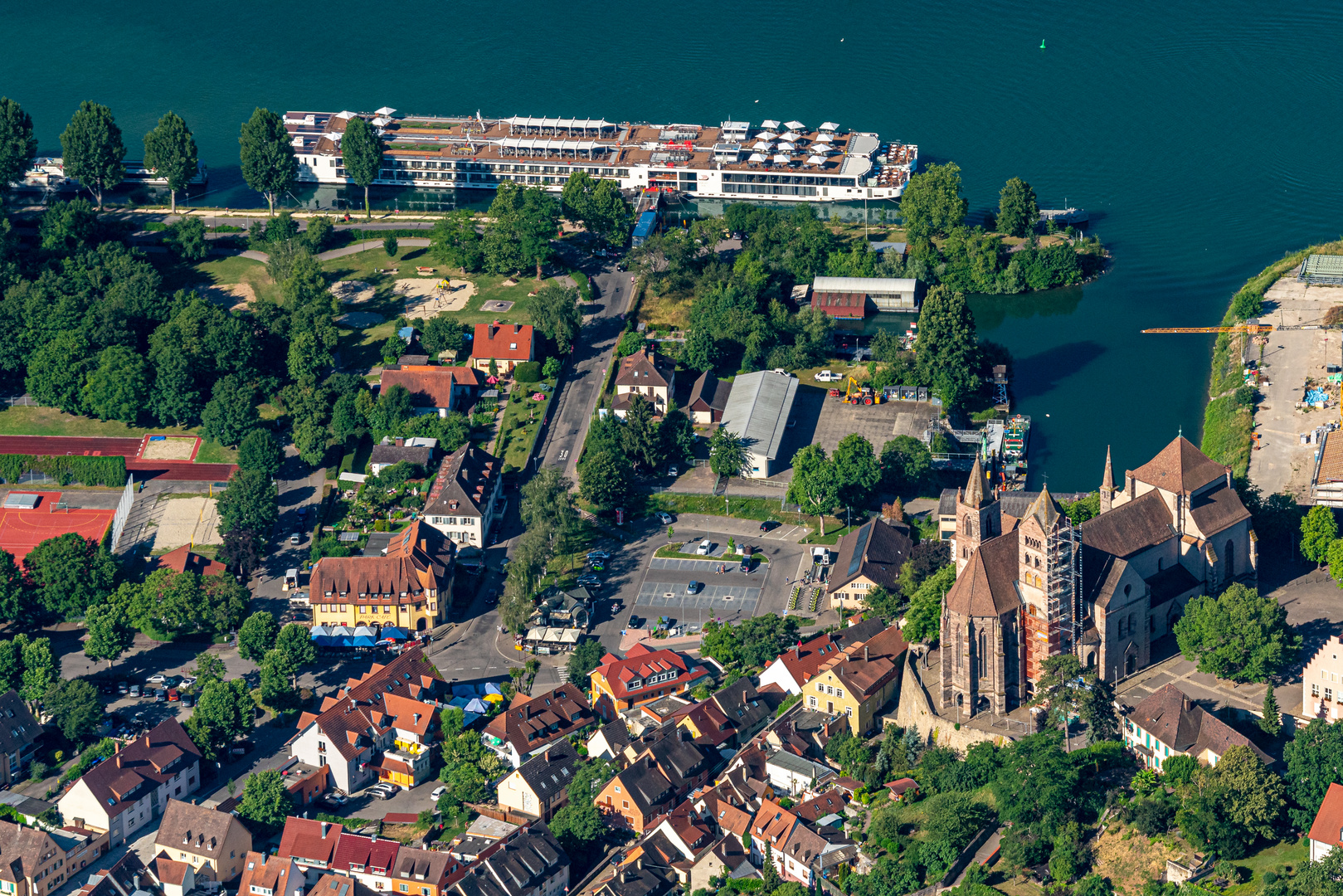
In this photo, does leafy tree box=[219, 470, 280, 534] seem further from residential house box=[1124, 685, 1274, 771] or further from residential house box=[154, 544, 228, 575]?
residential house box=[1124, 685, 1274, 771]

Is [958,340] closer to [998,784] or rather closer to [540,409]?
[540,409]

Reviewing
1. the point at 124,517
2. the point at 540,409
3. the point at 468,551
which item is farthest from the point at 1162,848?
the point at 124,517

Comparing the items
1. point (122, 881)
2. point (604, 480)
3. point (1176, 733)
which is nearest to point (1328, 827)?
point (1176, 733)

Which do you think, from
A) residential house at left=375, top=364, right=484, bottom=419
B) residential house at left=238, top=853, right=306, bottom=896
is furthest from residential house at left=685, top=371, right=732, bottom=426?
residential house at left=238, top=853, right=306, bottom=896

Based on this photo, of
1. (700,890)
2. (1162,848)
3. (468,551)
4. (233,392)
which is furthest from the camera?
(233,392)

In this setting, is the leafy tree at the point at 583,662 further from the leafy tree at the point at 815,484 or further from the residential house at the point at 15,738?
the residential house at the point at 15,738

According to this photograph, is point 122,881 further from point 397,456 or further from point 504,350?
point 504,350

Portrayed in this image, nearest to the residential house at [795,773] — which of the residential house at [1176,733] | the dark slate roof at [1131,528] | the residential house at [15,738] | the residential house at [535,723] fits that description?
the residential house at [535,723]
